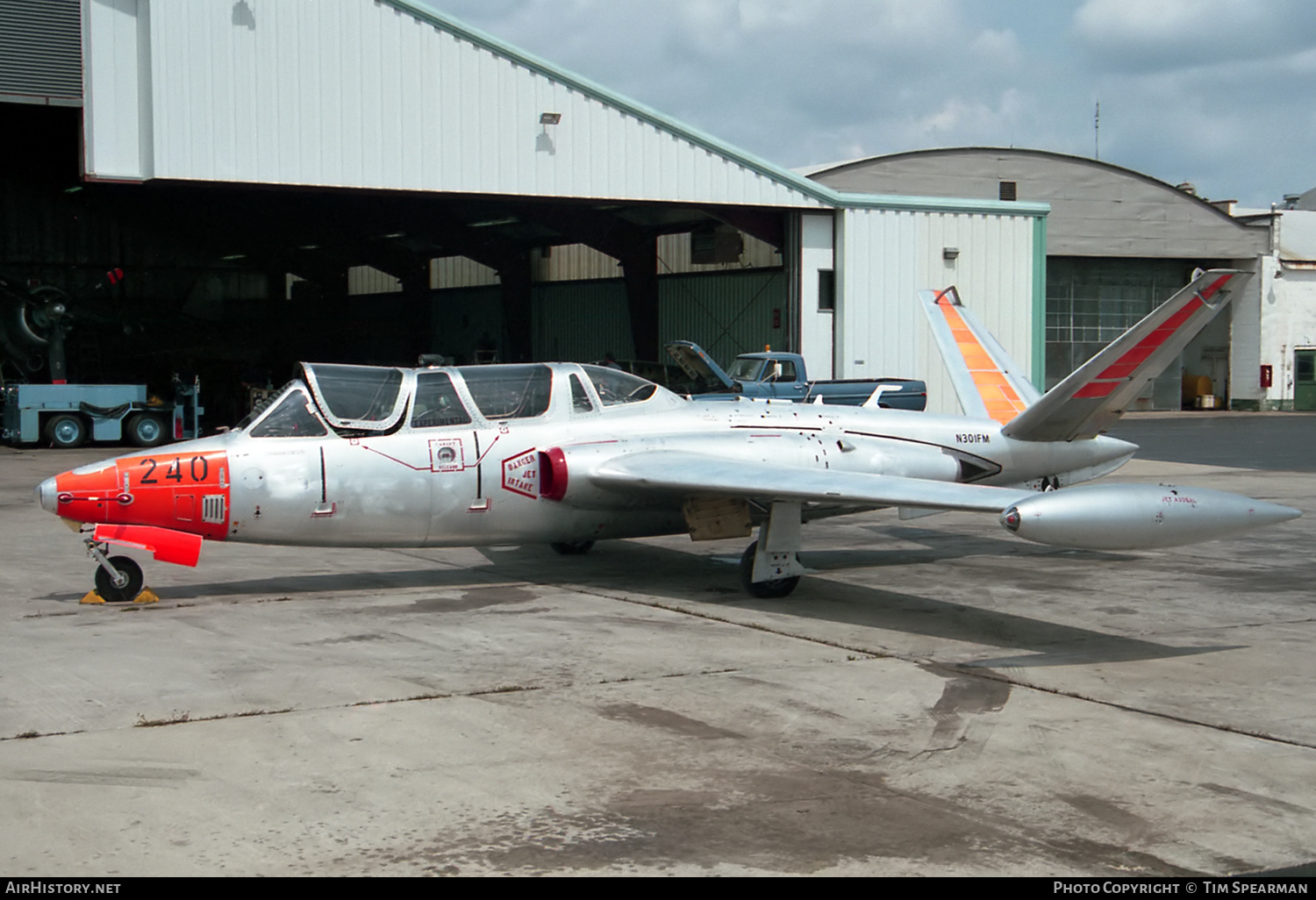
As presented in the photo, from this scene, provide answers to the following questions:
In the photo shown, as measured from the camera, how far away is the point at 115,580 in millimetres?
10055

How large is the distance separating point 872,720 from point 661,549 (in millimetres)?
7149

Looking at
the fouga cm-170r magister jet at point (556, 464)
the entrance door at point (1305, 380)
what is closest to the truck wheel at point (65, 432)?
the fouga cm-170r magister jet at point (556, 464)

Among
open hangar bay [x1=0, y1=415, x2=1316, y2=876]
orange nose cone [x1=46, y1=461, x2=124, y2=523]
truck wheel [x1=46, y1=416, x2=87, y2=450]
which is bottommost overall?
open hangar bay [x1=0, y1=415, x2=1316, y2=876]

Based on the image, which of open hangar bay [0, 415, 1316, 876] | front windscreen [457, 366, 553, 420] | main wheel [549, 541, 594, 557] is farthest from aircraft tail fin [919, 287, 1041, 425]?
front windscreen [457, 366, 553, 420]

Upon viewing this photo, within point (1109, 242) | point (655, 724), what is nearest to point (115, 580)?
point (655, 724)

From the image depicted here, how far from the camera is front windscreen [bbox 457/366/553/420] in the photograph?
36.8 feet

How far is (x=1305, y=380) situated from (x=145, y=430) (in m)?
41.2

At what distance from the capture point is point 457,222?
39.8 metres

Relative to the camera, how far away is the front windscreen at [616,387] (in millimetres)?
11781

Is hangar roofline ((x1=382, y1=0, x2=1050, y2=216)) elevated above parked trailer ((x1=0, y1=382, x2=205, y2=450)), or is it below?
above

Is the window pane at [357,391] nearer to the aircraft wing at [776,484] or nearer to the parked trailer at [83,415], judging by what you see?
the aircraft wing at [776,484]

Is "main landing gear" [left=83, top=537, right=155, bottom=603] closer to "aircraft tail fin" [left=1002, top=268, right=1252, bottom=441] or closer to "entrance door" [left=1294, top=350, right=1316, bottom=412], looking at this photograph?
"aircraft tail fin" [left=1002, top=268, right=1252, bottom=441]

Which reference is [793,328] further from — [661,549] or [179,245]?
[179,245]

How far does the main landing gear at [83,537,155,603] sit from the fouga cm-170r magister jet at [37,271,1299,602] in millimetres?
21
